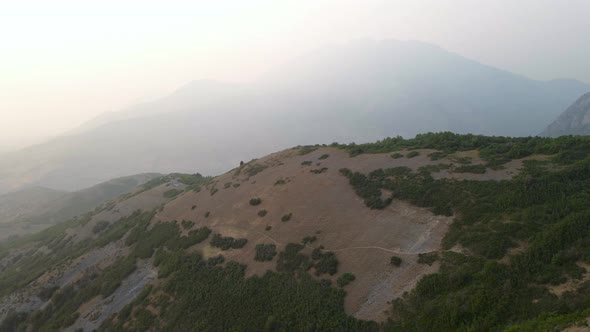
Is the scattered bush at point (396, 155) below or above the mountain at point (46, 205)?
above

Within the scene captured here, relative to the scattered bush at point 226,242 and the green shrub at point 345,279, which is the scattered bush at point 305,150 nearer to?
the scattered bush at point 226,242

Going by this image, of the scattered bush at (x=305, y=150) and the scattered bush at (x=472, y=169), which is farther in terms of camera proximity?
the scattered bush at (x=305, y=150)

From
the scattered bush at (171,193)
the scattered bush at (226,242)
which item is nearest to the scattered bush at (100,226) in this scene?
the scattered bush at (171,193)

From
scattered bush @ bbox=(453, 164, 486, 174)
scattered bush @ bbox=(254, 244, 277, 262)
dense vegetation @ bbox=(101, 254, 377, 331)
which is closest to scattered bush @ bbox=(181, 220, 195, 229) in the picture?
dense vegetation @ bbox=(101, 254, 377, 331)

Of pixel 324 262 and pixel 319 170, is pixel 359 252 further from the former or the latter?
pixel 319 170

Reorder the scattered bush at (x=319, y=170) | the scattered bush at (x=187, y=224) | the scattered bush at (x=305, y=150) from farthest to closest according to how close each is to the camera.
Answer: the scattered bush at (x=305, y=150) → the scattered bush at (x=187, y=224) → the scattered bush at (x=319, y=170)

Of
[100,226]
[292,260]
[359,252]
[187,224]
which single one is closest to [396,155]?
[359,252]

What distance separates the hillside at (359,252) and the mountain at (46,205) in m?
86.4

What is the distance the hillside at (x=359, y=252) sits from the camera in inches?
754

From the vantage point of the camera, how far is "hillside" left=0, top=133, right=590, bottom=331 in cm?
1914

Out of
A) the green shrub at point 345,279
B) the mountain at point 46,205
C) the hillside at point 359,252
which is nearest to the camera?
the hillside at point 359,252

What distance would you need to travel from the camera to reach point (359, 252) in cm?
2791

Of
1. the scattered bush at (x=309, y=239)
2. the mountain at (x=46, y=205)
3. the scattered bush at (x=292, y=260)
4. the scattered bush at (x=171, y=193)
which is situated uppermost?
the scattered bush at (x=309, y=239)

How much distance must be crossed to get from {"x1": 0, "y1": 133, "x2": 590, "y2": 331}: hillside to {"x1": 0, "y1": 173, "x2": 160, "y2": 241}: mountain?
284 feet
